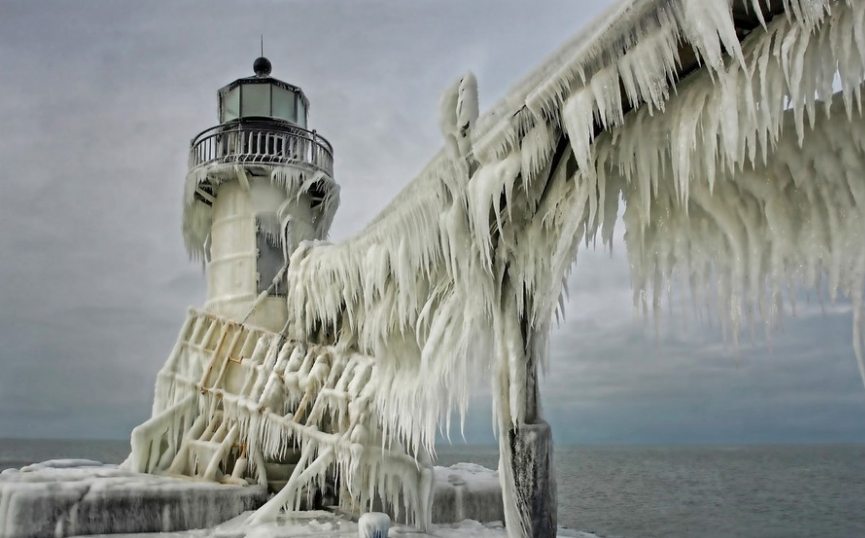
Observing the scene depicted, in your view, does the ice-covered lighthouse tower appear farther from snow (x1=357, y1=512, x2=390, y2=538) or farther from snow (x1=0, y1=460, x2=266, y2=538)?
snow (x1=357, y1=512, x2=390, y2=538)

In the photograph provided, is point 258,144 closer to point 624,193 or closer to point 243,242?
point 243,242

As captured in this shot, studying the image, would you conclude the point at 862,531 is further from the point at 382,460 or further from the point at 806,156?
the point at 806,156

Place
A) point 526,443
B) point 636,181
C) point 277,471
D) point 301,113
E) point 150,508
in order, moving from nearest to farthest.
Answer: point 636,181 → point 526,443 → point 150,508 → point 277,471 → point 301,113

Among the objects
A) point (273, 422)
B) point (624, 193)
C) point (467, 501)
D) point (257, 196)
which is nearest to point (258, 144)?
point (257, 196)

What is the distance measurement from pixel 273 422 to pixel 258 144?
21.3 ft

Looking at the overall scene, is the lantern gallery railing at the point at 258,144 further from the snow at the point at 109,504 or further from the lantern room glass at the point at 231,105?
the snow at the point at 109,504

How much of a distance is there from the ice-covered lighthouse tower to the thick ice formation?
223 inches

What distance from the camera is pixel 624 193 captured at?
13.5 ft

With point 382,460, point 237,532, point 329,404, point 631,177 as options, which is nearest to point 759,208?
point 631,177

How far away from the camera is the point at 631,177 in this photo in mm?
4055

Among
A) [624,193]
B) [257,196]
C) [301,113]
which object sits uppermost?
[301,113]

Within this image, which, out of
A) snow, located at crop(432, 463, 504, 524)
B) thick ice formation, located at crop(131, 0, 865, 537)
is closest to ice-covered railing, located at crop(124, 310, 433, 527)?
snow, located at crop(432, 463, 504, 524)

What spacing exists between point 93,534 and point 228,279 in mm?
5739

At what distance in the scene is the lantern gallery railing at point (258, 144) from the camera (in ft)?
43.5
